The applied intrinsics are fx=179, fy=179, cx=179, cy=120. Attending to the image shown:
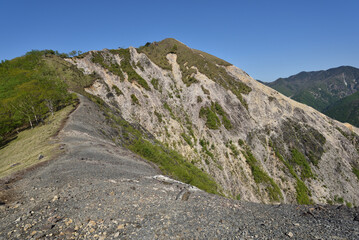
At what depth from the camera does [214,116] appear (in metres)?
57.8

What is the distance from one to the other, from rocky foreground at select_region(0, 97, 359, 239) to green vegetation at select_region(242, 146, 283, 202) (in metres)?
43.4

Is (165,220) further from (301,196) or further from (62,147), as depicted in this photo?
(301,196)

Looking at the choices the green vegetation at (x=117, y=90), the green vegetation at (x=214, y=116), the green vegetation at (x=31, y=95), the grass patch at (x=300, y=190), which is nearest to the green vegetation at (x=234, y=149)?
the green vegetation at (x=214, y=116)

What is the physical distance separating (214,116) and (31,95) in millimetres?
46831

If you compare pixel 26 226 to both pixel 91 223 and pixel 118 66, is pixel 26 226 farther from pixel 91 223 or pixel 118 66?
pixel 118 66

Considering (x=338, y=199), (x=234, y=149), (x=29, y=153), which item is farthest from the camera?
(x=338, y=199)

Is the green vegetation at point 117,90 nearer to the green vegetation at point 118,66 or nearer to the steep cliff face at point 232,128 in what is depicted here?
the steep cliff face at point 232,128

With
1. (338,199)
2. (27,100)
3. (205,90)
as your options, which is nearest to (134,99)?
(27,100)

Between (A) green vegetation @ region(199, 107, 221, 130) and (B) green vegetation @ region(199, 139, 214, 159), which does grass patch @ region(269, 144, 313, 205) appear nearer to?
(A) green vegetation @ region(199, 107, 221, 130)

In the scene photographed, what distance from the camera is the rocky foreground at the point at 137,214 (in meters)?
7.48

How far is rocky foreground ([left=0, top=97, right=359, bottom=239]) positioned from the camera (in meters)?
7.48

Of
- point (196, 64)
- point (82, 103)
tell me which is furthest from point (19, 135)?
point (196, 64)

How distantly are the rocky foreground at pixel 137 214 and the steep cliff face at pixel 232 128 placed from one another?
3380cm

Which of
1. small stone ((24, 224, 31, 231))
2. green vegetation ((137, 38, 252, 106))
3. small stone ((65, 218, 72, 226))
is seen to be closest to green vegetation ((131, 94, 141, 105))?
green vegetation ((137, 38, 252, 106))
